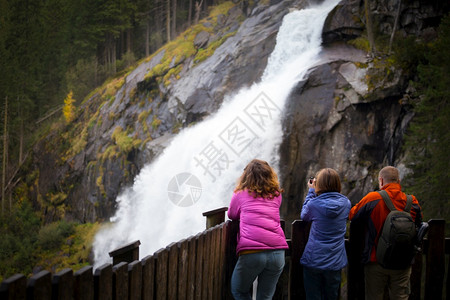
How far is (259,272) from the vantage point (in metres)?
3.24

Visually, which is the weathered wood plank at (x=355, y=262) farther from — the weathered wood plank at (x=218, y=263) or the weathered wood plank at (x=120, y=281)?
the weathered wood plank at (x=120, y=281)

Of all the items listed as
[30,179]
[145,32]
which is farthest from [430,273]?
[145,32]

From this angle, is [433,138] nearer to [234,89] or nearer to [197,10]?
[234,89]

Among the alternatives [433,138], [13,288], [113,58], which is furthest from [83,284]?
[113,58]

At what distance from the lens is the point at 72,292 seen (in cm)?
206

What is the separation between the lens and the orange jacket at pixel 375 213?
3.37m

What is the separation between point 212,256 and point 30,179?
25766 mm

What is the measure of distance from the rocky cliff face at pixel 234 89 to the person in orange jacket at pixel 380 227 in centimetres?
879

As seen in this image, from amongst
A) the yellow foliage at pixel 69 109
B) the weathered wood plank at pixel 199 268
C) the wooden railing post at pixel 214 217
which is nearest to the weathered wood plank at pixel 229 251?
the wooden railing post at pixel 214 217

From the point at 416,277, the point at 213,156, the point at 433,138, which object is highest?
the point at 416,277

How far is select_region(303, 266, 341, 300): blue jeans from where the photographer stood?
3.43 metres

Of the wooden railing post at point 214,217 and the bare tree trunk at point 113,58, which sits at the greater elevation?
the wooden railing post at point 214,217

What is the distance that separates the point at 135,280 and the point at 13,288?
905 millimetres

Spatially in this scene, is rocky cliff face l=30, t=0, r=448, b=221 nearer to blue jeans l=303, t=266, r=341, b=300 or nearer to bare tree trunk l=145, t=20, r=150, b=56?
bare tree trunk l=145, t=20, r=150, b=56
